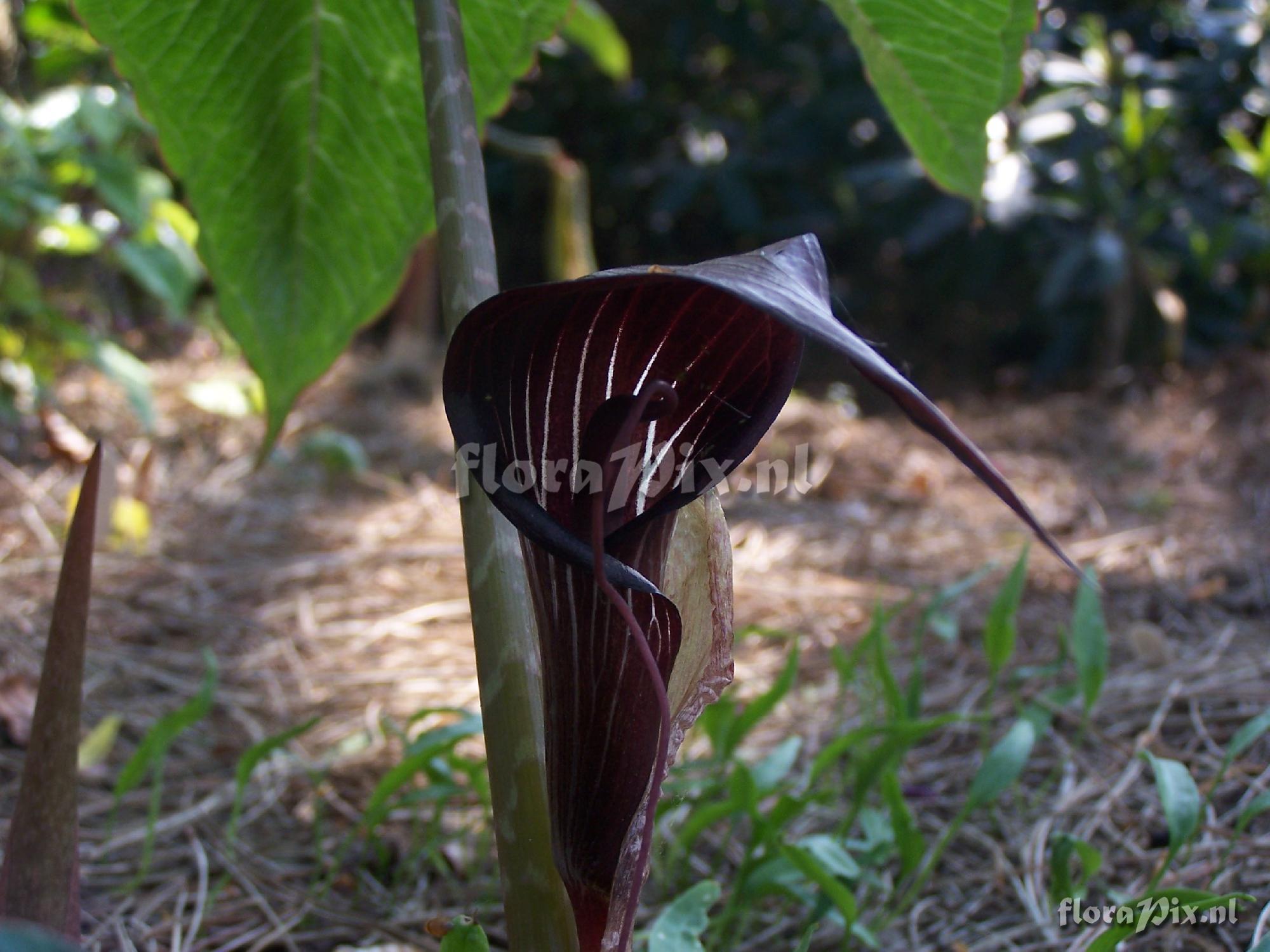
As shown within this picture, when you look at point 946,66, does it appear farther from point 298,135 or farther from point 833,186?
point 833,186

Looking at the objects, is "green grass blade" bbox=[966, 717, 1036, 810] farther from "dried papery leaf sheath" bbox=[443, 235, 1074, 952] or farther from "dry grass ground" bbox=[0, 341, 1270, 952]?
"dried papery leaf sheath" bbox=[443, 235, 1074, 952]

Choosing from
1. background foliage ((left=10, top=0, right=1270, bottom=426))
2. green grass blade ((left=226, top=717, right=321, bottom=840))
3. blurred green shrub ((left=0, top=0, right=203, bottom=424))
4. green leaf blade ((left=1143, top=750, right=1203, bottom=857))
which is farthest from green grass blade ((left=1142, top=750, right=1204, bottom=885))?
blurred green shrub ((left=0, top=0, right=203, bottom=424))

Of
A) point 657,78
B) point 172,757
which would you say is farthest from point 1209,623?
point 657,78

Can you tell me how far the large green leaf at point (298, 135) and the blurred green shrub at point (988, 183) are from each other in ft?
7.96

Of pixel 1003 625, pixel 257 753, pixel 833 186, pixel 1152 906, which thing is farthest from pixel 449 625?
pixel 833 186

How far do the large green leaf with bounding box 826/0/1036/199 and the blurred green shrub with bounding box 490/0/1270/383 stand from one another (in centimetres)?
233

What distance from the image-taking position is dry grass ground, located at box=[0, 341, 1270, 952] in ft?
2.56

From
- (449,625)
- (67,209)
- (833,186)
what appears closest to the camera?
(449,625)

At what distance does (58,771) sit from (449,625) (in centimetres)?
96

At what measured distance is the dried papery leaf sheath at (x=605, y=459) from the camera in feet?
1.22

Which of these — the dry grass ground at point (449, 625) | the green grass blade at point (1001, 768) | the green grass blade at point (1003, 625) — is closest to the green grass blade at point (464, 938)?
the dry grass ground at point (449, 625)

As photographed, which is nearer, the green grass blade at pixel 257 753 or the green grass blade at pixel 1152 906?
the green grass blade at pixel 1152 906

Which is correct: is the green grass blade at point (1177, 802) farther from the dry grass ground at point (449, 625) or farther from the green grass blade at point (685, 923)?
the green grass blade at point (685, 923)

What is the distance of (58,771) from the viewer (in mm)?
451
